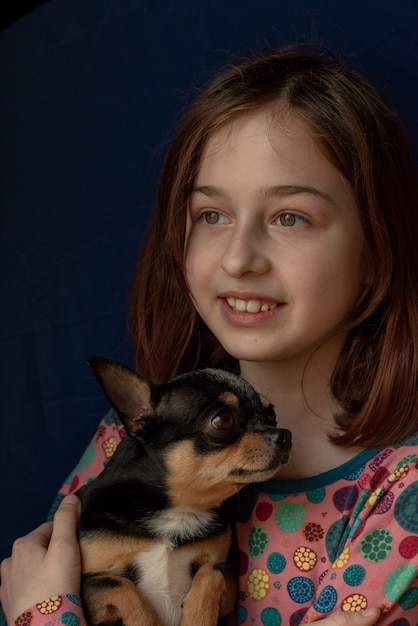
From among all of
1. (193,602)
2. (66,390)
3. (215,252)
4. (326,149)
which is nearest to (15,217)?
(66,390)

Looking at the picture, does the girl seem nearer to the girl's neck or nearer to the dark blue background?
the girl's neck

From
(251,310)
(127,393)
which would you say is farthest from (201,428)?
(251,310)

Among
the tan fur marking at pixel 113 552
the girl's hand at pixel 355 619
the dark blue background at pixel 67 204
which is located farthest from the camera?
the dark blue background at pixel 67 204

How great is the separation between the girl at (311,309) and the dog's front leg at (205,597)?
13 centimetres

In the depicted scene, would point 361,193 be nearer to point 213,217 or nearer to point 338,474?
point 213,217

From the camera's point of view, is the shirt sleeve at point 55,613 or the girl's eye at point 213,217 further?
the girl's eye at point 213,217

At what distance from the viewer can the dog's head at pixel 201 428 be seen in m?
1.49

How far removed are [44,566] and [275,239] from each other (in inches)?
26.3

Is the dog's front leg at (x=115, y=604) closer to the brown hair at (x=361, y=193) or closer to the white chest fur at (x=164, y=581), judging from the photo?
the white chest fur at (x=164, y=581)

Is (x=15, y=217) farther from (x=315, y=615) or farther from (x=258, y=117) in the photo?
(x=315, y=615)

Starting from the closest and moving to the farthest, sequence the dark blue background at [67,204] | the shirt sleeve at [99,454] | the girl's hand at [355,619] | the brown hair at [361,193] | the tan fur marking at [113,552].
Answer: the girl's hand at [355,619] < the tan fur marking at [113,552] < the brown hair at [361,193] < the shirt sleeve at [99,454] < the dark blue background at [67,204]

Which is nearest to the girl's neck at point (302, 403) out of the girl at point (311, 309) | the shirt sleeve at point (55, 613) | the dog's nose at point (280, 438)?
the girl at point (311, 309)

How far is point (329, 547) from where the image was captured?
5.28ft

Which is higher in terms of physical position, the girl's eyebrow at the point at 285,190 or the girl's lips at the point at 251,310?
the girl's eyebrow at the point at 285,190
